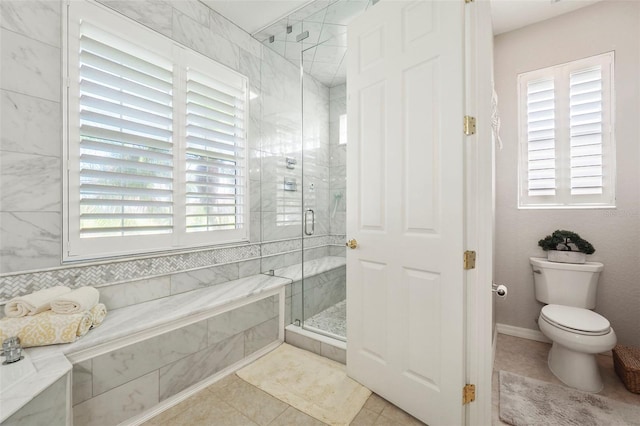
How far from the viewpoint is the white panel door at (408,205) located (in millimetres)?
1372

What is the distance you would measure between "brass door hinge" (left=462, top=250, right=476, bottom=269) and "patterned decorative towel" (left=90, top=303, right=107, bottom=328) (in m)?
1.94

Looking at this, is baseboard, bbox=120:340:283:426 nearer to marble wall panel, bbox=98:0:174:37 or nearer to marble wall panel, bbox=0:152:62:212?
marble wall panel, bbox=0:152:62:212

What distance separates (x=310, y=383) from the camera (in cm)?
183

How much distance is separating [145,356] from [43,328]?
47 cm

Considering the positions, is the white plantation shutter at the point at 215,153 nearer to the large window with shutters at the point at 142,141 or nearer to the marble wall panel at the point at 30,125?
the large window with shutters at the point at 142,141

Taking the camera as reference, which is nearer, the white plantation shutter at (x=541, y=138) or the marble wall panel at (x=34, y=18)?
the marble wall panel at (x=34, y=18)

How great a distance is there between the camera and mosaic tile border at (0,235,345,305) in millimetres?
1407

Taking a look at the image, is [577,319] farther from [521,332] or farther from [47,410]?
[47,410]

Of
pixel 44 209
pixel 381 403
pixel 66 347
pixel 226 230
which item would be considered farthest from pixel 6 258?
pixel 381 403

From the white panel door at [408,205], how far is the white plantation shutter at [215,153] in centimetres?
112

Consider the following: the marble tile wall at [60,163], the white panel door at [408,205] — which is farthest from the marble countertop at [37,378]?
the white panel door at [408,205]

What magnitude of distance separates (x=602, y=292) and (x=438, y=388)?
191 cm

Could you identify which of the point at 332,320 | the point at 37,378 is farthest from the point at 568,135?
the point at 37,378

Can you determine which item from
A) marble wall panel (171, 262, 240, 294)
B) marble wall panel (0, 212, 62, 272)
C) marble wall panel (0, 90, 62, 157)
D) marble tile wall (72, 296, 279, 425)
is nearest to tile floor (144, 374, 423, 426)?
marble tile wall (72, 296, 279, 425)
